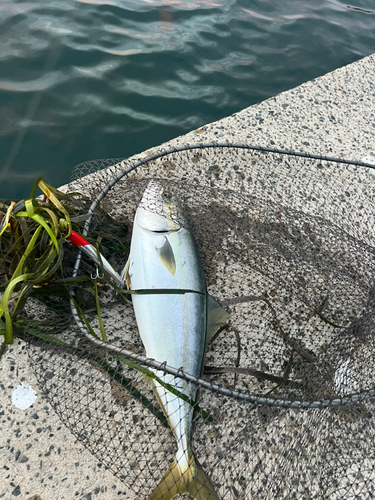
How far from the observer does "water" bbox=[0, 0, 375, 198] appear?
371 centimetres

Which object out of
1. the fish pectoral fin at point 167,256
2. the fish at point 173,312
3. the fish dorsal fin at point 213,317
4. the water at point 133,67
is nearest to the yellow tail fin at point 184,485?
the fish at point 173,312

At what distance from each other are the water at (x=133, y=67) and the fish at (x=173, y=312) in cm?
185

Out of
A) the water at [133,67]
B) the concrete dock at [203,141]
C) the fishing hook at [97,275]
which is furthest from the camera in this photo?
the water at [133,67]

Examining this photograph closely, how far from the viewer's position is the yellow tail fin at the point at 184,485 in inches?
62.6

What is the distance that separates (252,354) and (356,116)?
2.74 metres

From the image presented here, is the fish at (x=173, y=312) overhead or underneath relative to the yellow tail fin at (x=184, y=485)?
overhead

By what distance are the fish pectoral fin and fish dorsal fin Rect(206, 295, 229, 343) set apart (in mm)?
290

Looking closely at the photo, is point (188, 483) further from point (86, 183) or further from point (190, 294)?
point (86, 183)

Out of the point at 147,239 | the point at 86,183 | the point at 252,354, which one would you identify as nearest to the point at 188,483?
the point at 252,354

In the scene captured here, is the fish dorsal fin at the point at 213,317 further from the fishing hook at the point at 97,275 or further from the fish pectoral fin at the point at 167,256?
the fishing hook at the point at 97,275

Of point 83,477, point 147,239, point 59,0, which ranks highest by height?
point 59,0

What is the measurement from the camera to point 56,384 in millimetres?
1873

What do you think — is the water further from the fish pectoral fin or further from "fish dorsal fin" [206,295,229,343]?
"fish dorsal fin" [206,295,229,343]

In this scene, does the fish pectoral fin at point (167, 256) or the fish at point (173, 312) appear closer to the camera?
the fish at point (173, 312)
